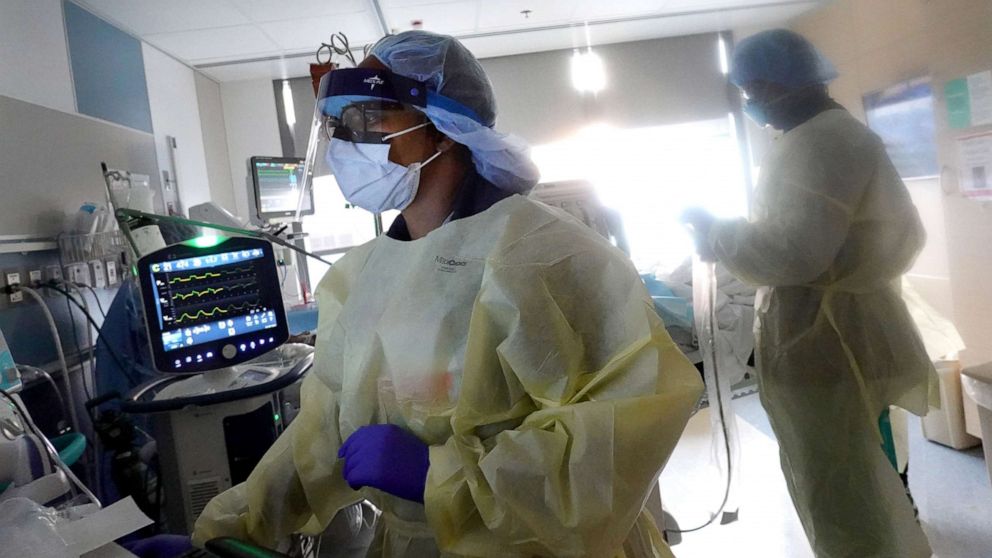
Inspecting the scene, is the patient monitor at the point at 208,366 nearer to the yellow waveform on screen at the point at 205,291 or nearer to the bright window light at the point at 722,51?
the yellow waveform on screen at the point at 205,291

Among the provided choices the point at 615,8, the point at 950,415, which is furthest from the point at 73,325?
the point at 950,415

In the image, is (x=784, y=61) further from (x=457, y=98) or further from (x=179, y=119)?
(x=179, y=119)

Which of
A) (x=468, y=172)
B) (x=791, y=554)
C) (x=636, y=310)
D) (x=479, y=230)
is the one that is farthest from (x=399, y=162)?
(x=791, y=554)

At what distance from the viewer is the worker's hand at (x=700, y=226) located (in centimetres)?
178

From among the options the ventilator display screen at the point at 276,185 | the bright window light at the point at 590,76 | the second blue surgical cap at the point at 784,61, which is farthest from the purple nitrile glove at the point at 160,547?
the bright window light at the point at 590,76

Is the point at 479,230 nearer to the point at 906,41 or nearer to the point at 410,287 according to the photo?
the point at 410,287

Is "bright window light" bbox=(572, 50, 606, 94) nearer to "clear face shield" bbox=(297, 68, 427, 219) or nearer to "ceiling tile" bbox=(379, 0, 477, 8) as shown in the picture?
"ceiling tile" bbox=(379, 0, 477, 8)

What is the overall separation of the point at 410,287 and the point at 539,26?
312 cm

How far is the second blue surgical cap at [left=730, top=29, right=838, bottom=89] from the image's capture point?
1646 millimetres

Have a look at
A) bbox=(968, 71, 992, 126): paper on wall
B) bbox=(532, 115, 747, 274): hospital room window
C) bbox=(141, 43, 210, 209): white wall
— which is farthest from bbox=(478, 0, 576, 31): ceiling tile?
bbox=(968, 71, 992, 126): paper on wall

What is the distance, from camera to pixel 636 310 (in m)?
0.71

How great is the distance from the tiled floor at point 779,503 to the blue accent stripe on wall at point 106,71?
291 cm

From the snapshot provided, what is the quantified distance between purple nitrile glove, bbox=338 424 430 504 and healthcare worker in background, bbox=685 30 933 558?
1.14 m

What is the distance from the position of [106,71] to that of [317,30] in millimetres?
1025
